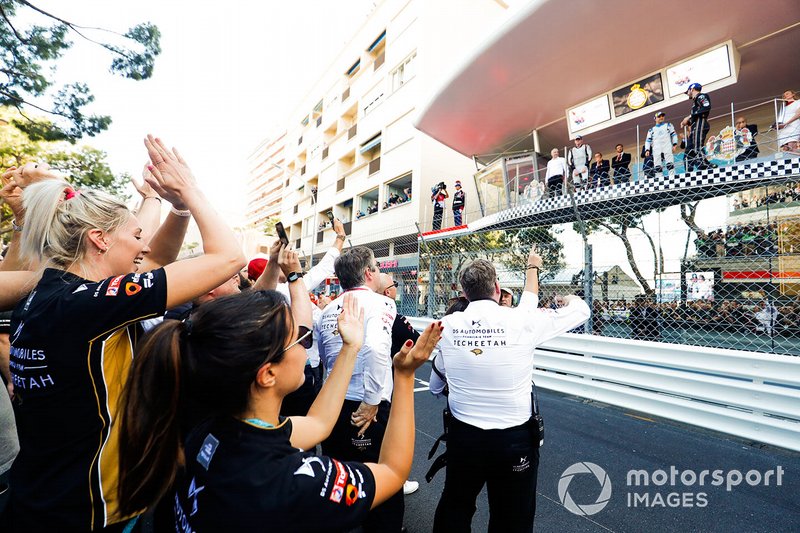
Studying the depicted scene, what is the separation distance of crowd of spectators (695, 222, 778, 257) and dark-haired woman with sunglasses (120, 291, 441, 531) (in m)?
7.41

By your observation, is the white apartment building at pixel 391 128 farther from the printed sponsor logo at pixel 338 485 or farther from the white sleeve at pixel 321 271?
the printed sponsor logo at pixel 338 485

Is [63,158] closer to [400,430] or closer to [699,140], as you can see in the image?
[400,430]

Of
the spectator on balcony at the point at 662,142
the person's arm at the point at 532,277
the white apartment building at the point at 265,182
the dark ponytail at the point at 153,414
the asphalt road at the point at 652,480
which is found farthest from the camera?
the white apartment building at the point at 265,182

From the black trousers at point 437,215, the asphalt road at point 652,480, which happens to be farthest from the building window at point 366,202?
the asphalt road at point 652,480

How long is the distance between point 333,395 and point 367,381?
72 centimetres

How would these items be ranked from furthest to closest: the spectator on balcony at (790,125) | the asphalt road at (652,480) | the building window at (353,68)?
the building window at (353,68)
the spectator on balcony at (790,125)
the asphalt road at (652,480)

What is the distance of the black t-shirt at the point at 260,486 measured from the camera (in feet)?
2.62

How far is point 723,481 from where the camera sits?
2.92 m

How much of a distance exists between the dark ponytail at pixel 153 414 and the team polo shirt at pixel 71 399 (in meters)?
0.11

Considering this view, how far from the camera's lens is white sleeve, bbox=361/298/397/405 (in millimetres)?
2000

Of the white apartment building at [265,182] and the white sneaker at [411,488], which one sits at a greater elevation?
the white apartment building at [265,182]

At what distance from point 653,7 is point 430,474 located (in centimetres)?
987

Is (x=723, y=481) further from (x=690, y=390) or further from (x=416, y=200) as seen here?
(x=416, y=200)

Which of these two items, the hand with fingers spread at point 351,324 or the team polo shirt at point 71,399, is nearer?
the team polo shirt at point 71,399
